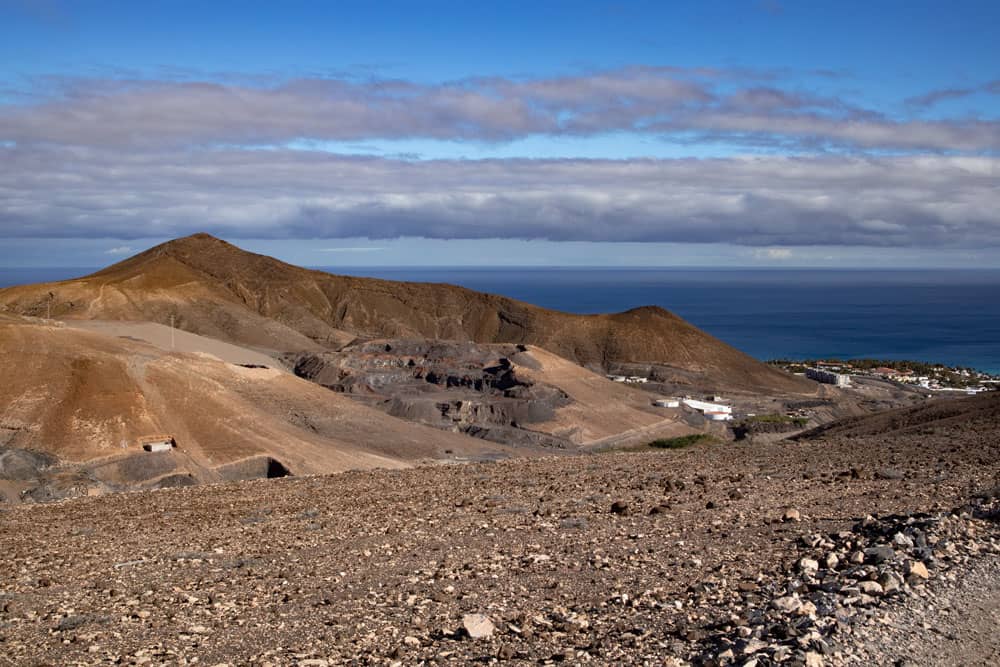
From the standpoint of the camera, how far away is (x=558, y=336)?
8444 centimetres

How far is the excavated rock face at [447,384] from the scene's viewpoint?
49.2 meters

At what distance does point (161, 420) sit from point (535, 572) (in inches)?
967

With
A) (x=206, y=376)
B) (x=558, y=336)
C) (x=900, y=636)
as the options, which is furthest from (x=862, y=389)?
(x=900, y=636)

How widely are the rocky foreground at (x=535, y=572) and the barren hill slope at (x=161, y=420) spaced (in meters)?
12.7

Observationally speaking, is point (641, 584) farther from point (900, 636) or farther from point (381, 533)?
point (381, 533)

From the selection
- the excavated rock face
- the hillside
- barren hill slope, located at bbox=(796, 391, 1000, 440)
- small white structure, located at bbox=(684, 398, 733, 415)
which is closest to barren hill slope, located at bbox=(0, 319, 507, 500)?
the excavated rock face

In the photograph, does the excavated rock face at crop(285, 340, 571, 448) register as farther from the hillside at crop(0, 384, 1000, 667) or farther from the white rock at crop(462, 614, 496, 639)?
the white rock at crop(462, 614, 496, 639)

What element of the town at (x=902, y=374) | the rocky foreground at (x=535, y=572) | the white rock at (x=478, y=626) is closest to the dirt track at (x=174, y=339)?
the rocky foreground at (x=535, y=572)

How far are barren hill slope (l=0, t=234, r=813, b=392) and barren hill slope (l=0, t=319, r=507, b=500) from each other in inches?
1355

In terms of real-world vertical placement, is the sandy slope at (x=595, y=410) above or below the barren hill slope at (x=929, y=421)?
below

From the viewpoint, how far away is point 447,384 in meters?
59.2

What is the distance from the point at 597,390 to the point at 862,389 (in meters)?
28.8

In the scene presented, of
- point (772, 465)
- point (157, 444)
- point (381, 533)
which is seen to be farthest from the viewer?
point (157, 444)

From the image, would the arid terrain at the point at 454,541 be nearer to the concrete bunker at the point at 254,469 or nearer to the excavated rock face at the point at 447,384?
the concrete bunker at the point at 254,469
